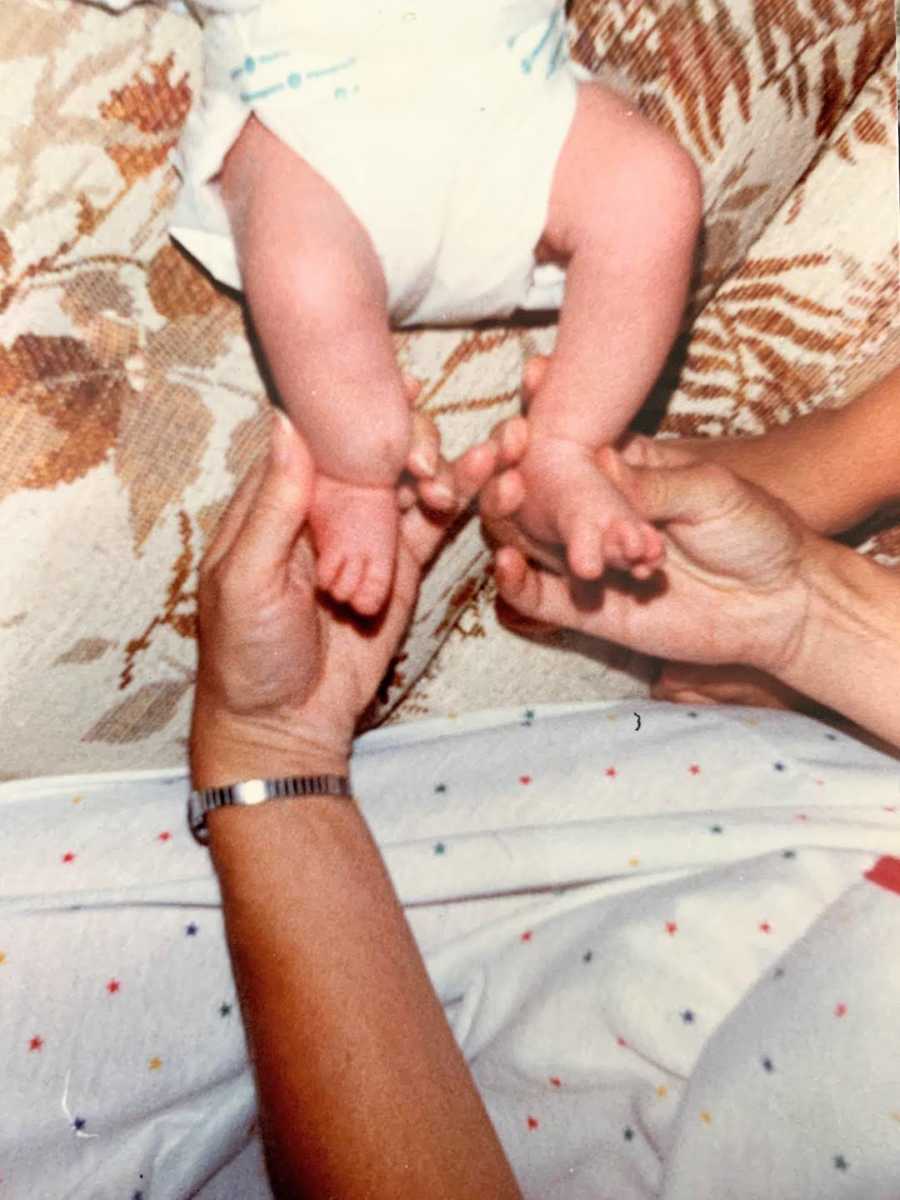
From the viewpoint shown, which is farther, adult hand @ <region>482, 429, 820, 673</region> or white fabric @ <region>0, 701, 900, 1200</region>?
adult hand @ <region>482, 429, 820, 673</region>

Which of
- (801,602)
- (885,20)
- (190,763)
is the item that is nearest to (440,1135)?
(190,763)

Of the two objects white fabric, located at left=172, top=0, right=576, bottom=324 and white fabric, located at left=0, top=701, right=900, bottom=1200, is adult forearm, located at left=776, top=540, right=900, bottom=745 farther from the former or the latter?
white fabric, located at left=172, top=0, right=576, bottom=324

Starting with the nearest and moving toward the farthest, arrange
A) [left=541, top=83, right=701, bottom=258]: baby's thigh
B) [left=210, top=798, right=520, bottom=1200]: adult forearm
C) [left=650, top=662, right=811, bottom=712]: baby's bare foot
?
[left=210, top=798, right=520, bottom=1200]: adult forearm → [left=541, top=83, right=701, bottom=258]: baby's thigh → [left=650, top=662, right=811, bottom=712]: baby's bare foot

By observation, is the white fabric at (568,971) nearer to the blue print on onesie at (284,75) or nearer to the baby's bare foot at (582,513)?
the baby's bare foot at (582,513)

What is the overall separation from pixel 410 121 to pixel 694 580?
0.34 meters

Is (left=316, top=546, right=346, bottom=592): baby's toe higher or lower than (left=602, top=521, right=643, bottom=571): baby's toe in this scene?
lower

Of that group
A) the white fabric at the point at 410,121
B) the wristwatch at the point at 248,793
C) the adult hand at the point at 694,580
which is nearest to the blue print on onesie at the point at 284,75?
the white fabric at the point at 410,121

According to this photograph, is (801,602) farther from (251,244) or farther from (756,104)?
(251,244)

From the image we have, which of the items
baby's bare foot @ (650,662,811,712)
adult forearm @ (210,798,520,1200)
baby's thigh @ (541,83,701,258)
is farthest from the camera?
baby's bare foot @ (650,662,811,712)

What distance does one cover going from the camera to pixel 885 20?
0.62 meters

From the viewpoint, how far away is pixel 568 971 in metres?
0.58

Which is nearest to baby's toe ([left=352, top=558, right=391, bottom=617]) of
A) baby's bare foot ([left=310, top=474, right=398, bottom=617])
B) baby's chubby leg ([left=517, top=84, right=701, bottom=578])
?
baby's bare foot ([left=310, top=474, right=398, bottom=617])

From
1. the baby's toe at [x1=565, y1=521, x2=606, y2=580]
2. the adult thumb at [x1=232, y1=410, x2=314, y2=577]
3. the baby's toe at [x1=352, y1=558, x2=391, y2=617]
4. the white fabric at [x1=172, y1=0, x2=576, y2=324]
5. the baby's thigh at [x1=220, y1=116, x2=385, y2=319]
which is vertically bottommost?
the baby's toe at [x1=352, y1=558, x2=391, y2=617]

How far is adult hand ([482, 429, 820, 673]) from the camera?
610mm
